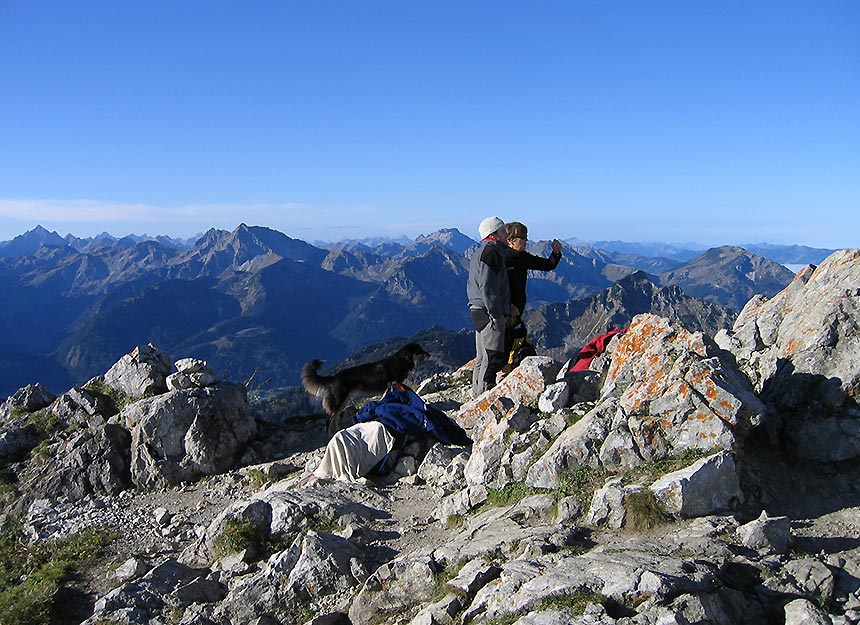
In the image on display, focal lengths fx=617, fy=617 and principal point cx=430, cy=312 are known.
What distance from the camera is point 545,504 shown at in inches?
371

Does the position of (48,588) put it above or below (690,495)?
below

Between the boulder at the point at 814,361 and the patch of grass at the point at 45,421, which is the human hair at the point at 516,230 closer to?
the boulder at the point at 814,361

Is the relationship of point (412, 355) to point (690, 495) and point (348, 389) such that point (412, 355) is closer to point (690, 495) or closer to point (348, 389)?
point (348, 389)

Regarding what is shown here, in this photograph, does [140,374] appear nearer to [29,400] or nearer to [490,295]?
[29,400]

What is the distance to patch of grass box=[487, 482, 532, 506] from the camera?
398 inches

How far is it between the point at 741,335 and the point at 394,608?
1038 centimetres

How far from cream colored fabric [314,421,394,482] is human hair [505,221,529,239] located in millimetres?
5061

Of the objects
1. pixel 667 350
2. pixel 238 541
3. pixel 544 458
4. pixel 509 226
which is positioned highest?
pixel 509 226

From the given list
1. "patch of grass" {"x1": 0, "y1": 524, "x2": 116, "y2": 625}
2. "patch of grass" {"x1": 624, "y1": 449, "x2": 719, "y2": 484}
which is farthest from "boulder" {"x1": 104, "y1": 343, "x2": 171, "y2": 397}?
"patch of grass" {"x1": 624, "y1": 449, "x2": 719, "y2": 484}

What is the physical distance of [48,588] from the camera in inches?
391

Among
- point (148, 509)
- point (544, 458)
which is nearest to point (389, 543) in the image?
point (544, 458)

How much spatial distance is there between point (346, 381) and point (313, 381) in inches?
34.6

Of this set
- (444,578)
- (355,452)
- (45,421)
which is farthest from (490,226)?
(45,421)

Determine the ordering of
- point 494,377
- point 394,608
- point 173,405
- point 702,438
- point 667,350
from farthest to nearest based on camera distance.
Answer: point 173,405 < point 494,377 < point 667,350 < point 702,438 < point 394,608
